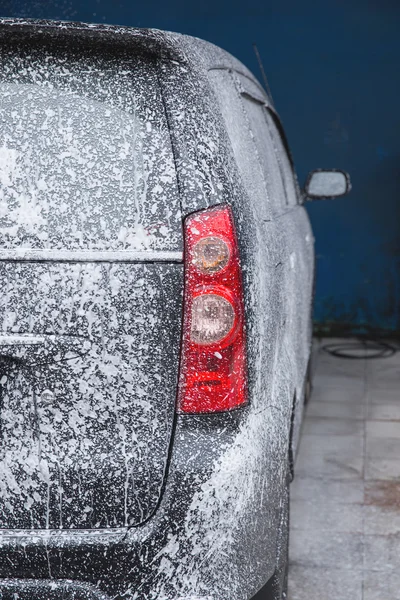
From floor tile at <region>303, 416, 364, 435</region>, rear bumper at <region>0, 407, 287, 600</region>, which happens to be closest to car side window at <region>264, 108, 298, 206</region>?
floor tile at <region>303, 416, 364, 435</region>

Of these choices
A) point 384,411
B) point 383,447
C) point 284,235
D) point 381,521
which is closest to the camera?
point 284,235

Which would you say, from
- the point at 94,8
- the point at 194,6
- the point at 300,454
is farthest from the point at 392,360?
the point at 94,8

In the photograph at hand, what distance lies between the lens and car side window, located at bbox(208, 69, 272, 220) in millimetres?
2123

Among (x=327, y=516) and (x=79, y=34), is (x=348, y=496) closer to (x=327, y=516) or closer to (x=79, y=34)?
(x=327, y=516)

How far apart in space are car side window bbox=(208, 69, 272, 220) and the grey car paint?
24 centimetres

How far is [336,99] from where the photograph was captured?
277 inches

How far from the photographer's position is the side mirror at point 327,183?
447 centimetres

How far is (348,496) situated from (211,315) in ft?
7.06

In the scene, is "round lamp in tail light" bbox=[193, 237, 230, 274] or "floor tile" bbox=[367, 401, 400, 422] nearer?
"round lamp in tail light" bbox=[193, 237, 230, 274]

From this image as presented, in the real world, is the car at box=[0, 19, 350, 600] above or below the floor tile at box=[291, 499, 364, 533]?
Result: above

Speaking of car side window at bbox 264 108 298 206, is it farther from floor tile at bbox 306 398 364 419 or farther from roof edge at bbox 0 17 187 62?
roof edge at bbox 0 17 187 62

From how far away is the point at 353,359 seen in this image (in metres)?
6.40

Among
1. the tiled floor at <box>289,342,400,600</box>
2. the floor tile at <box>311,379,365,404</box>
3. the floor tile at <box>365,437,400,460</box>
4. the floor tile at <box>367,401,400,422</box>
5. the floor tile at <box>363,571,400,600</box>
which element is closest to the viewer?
the floor tile at <box>363,571,400,600</box>

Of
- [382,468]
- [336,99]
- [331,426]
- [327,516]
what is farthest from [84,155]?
[336,99]
